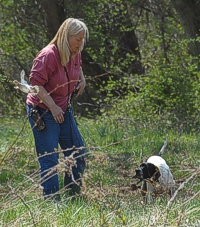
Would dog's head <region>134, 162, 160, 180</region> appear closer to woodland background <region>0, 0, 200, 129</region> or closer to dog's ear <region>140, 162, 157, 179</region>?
dog's ear <region>140, 162, 157, 179</region>

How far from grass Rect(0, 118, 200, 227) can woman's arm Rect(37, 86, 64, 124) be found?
48 centimetres

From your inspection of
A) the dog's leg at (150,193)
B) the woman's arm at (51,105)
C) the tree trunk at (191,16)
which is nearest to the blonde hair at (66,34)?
the woman's arm at (51,105)

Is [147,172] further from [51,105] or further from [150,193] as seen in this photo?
[51,105]

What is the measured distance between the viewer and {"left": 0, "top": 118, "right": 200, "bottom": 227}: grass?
401cm

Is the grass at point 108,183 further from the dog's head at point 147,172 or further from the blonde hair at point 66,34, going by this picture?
the blonde hair at point 66,34

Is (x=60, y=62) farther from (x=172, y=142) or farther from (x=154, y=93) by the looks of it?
(x=154, y=93)

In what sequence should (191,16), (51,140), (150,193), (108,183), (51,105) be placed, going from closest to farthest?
(150,193), (51,105), (51,140), (108,183), (191,16)

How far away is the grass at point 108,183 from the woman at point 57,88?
266mm

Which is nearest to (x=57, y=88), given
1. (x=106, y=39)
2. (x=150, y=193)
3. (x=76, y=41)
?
(x=76, y=41)

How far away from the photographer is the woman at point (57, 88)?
19.0 feet

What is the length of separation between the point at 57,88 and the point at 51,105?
0.19 m

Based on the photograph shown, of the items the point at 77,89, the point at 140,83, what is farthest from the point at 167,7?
the point at 77,89

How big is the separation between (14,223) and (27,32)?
11.5m

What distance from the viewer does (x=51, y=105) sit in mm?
5770
